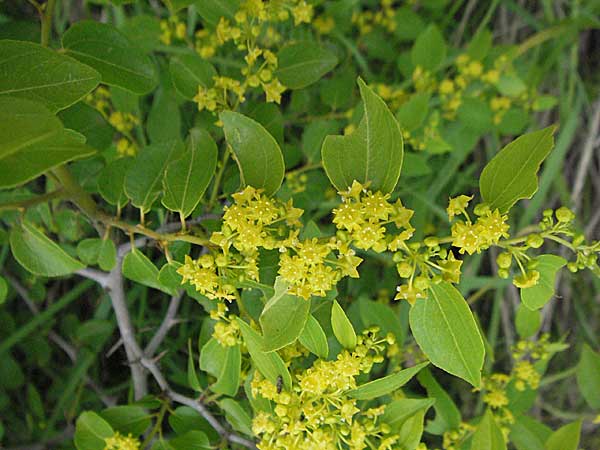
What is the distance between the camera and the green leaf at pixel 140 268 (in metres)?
1.14

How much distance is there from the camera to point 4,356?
180cm

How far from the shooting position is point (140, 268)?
1149 millimetres

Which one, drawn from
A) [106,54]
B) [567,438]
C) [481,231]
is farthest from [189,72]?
[567,438]

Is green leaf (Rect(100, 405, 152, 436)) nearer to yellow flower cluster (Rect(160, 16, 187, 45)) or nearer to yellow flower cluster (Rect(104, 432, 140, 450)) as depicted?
yellow flower cluster (Rect(104, 432, 140, 450))

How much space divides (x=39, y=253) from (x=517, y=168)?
34.1 inches

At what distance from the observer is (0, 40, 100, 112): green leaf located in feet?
2.74

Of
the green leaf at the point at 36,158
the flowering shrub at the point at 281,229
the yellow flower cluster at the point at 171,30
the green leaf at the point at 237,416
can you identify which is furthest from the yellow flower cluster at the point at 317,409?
the yellow flower cluster at the point at 171,30

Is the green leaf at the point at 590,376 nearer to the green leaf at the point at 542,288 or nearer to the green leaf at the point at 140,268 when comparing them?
the green leaf at the point at 542,288

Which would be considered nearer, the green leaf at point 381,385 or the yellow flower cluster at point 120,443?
the green leaf at point 381,385

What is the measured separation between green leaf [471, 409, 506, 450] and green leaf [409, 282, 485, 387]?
11.4 inches

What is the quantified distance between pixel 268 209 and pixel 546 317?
167 centimetres

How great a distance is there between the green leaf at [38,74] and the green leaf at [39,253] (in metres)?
0.35

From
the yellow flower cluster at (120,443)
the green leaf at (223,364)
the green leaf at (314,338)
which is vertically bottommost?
the yellow flower cluster at (120,443)

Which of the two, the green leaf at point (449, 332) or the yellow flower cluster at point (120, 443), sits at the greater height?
the green leaf at point (449, 332)
